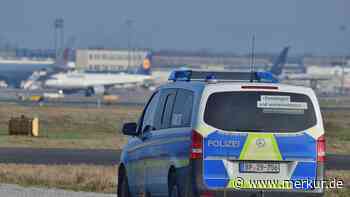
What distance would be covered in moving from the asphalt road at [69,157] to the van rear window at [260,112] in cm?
1505

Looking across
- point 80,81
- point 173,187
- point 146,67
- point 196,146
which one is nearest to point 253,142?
point 196,146

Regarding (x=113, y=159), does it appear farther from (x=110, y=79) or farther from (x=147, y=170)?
(x=110, y=79)

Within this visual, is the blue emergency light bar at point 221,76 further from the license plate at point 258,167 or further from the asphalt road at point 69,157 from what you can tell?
the asphalt road at point 69,157

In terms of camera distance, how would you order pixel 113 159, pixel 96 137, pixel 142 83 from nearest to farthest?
1. pixel 113 159
2. pixel 96 137
3. pixel 142 83

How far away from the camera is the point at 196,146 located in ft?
44.1

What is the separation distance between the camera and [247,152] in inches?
528

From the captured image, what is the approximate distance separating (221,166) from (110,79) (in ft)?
410

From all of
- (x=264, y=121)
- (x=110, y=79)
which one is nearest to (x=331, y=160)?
(x=264, y=121)

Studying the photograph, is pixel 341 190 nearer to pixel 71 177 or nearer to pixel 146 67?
pixel 71 177

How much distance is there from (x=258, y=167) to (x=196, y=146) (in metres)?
0.81

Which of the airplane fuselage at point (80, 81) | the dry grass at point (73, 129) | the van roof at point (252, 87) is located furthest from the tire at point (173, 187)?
the airplane fuselage at point (80, 81)

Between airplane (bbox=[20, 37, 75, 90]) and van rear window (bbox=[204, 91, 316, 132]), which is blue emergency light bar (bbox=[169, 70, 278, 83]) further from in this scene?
airplane (bbox=[20, 37, 75, 90])

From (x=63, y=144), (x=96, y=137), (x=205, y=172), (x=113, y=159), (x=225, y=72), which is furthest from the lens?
(x=96, y=137)

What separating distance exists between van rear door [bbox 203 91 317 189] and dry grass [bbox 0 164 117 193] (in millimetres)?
8187
